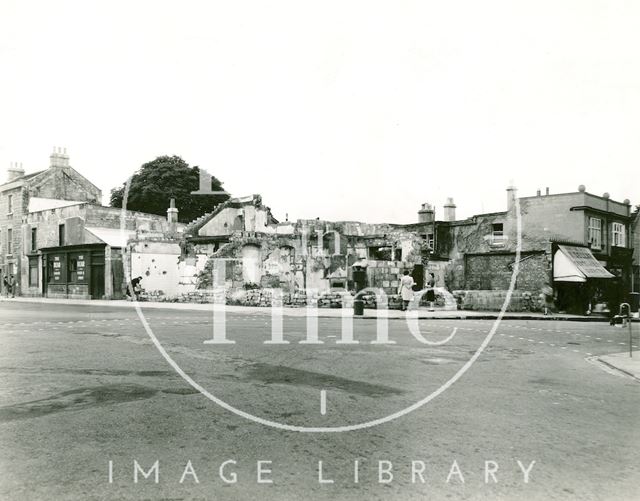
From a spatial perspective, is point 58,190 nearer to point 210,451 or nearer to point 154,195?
point 154,195

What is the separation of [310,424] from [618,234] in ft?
117

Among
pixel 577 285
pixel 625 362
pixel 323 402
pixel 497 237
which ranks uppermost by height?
pixel 497 237

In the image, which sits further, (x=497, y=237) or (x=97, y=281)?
(x=97, y=281)

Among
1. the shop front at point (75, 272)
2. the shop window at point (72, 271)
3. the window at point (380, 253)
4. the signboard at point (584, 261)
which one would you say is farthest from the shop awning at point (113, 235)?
the signboard at point (584, 261)

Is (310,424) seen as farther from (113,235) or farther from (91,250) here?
(113,235)

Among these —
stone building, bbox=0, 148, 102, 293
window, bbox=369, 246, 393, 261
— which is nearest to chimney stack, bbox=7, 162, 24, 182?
stone building, bbox=0, 148, 102, 293

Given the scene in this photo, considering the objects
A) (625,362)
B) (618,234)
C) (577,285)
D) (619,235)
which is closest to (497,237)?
(577,285)

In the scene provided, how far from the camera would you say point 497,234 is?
114 feet

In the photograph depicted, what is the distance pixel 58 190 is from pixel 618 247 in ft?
141

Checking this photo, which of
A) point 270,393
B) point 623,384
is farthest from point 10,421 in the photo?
point 623,384

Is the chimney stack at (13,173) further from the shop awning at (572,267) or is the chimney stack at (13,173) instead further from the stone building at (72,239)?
the shop awning at (572,267)

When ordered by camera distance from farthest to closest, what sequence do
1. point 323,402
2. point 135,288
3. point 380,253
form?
point 135,288 → point 380,253 → point 323,402

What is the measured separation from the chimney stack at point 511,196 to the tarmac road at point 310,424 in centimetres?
2442

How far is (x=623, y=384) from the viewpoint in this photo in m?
8.61
